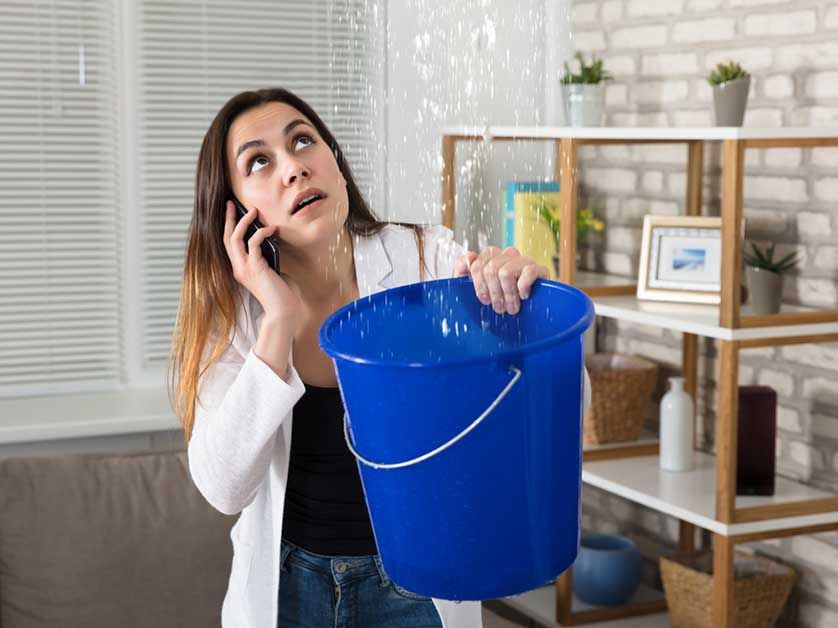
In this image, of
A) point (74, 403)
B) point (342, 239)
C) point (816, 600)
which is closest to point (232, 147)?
point (342, 239)

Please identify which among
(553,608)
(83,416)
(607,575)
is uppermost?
(83,416)

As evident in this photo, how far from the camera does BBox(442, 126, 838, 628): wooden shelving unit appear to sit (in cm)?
220

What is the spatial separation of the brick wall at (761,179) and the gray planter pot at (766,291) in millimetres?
164

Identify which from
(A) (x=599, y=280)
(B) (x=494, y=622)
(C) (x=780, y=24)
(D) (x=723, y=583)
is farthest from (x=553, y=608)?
(C) (x=780, y=24)

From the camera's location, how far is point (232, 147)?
1.61 metres

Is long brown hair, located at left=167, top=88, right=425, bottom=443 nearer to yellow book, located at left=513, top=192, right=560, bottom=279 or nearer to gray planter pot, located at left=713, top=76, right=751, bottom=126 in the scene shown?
gray planter pot, located at left=713, top=76, right=751, bottom=126

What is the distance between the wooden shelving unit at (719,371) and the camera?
2199mm

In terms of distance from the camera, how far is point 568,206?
2.68 meters

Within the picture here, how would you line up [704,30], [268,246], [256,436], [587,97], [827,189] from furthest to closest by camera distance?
[587,97] → [704,30] → [827,189] → [268,246] → [256,436]

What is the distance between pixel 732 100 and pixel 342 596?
146 centimetres

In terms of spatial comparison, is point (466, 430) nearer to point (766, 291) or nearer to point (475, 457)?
point (475, 457)

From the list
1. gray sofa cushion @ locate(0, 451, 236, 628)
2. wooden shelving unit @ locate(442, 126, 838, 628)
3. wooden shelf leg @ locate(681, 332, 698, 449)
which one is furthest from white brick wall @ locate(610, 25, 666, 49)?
gray sofa cushion @ locate(0, 451, 236, 628)

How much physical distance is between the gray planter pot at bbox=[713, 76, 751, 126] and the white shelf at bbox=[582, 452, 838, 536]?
81 cm

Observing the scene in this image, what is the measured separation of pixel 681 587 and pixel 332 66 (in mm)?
1661
